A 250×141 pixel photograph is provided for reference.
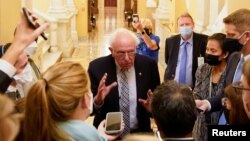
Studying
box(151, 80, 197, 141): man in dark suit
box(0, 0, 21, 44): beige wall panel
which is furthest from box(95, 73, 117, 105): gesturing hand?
box(0, 0, 21, 44): beige wall panel

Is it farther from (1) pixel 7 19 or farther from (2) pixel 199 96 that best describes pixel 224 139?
(1) pixel 7 19

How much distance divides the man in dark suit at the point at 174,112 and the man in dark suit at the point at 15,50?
73cm

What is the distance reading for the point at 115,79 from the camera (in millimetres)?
4125

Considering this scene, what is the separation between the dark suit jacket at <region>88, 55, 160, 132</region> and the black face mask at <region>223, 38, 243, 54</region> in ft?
2.50

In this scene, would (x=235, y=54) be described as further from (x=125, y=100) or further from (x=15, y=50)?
(x=15, y=50)

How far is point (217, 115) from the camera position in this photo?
4402 millimetres

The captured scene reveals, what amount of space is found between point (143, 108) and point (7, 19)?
3356mm

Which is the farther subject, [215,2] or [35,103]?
[215,2]

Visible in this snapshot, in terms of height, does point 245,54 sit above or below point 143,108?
above

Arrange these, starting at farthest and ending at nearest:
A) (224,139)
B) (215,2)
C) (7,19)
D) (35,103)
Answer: (215,2)
(7,19)
(224,139)
(35,103)

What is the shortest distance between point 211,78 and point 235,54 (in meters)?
0.39

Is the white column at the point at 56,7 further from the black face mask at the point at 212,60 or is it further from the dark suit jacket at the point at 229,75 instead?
the dark suit jacket at the point at 229,75

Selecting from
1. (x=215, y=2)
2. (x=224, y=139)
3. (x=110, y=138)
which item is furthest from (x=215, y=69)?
(x=215, y=2)

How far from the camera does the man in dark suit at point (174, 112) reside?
8.45ft
